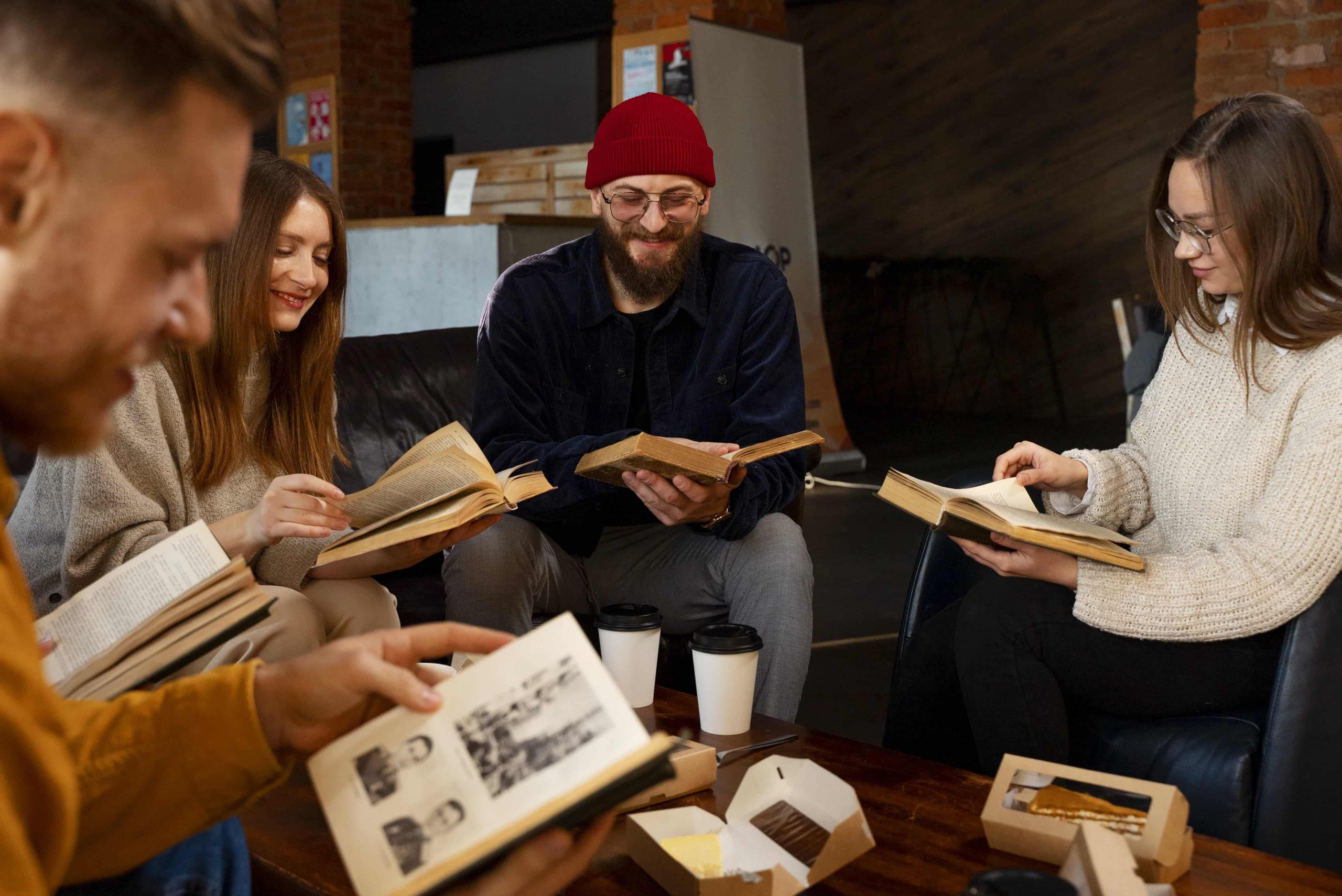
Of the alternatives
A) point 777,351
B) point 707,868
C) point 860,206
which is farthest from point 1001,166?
point 707,868

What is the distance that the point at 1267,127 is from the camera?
65.7 inches

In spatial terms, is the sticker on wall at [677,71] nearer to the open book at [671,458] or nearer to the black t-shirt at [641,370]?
the black t-shirt at [641,370]

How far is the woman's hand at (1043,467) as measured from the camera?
6.29ft

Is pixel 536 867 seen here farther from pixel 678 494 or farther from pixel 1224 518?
pixel 1224 518

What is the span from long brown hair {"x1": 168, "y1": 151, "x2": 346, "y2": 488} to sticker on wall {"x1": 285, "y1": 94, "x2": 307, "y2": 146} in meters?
6.27

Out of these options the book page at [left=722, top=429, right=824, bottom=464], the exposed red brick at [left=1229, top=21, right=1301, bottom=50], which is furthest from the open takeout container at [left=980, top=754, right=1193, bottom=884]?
the exposed red brick at [left=1229, top=21, right=1301, bottom=50]

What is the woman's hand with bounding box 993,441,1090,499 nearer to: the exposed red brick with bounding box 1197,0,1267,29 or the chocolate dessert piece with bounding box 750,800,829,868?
the chocolate dessert piece with bounding box 750,800,829,868

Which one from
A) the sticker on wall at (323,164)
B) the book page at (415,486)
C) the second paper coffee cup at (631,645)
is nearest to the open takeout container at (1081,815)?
the second paper coffee cup at (631,645)

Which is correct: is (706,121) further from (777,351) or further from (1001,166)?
(1001,166)

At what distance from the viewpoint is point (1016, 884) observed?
929mm

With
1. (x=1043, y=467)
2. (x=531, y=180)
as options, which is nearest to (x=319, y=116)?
(x=531, y=180)

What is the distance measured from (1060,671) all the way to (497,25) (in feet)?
29.3

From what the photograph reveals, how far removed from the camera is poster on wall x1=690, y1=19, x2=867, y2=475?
5.27 meters

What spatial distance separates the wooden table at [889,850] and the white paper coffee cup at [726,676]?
0.08 meters
